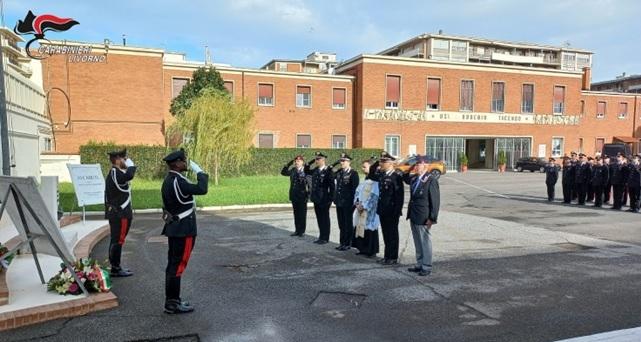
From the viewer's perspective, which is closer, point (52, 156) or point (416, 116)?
point (52, 156)

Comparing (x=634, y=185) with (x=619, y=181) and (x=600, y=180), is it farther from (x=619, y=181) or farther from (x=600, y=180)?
(x=600, y=180)

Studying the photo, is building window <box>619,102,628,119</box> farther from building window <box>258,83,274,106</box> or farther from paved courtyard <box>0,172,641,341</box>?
paved courtyard <box>0,172,641,341</box>

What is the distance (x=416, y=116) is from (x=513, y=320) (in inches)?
1357

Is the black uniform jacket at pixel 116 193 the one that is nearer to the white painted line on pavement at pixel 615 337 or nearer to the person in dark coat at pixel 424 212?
the person in dark coat at pixel 424 212

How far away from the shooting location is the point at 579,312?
5.31 m

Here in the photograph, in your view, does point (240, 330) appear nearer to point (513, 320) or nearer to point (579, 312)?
point (513, 320)

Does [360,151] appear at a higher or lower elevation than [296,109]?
lower

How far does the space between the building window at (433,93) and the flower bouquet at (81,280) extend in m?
36.0

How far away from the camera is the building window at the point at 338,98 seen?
37562 millimetres

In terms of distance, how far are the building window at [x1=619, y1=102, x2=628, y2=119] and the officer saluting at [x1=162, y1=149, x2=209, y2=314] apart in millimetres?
53702

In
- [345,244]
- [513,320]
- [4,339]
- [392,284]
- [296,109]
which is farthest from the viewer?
[296,109]

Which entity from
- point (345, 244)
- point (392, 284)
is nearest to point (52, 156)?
point (345, 244)

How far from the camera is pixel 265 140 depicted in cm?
3581

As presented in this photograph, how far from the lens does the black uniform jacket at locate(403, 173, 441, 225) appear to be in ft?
22.3
